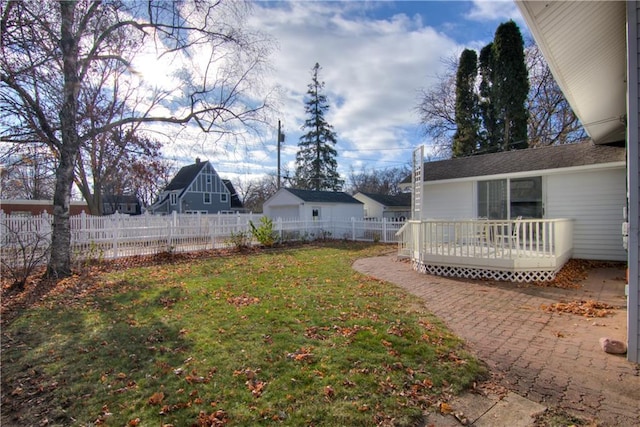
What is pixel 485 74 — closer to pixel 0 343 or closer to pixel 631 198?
pixel 631 198

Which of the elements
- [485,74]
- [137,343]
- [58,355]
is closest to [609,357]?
[137,343]

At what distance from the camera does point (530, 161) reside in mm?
10883

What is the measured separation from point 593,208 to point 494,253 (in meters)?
4.63

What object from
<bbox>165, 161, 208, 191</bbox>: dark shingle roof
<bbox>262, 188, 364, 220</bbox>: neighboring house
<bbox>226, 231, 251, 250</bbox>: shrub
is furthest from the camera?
<bbox>165, 161, 208, 191</bbox>: dark shingle roof

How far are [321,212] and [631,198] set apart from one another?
1816 centimetres

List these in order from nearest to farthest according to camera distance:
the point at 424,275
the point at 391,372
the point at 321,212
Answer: the point at 391,372
the point at 424,275
the point at 321,212

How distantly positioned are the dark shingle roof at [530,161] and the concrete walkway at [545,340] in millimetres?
3984

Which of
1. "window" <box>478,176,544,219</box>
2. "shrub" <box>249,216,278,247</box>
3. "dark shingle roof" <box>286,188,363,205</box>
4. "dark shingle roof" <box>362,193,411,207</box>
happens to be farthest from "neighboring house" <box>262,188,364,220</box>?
"window" <box>478,176,544,219</box>

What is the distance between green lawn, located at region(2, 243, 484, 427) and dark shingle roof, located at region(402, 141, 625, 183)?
7.40 meters

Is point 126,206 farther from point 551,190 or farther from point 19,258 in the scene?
point 551,190

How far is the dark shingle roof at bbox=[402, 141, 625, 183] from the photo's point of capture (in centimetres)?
947

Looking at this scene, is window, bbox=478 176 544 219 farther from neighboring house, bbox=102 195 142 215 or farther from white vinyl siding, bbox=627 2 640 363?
neighboring house, bbox=102 195 142 215

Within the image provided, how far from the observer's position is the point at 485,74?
22.6 metres

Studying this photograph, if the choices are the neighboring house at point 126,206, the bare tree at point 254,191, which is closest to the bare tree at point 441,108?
the bare tree at point 254,191
